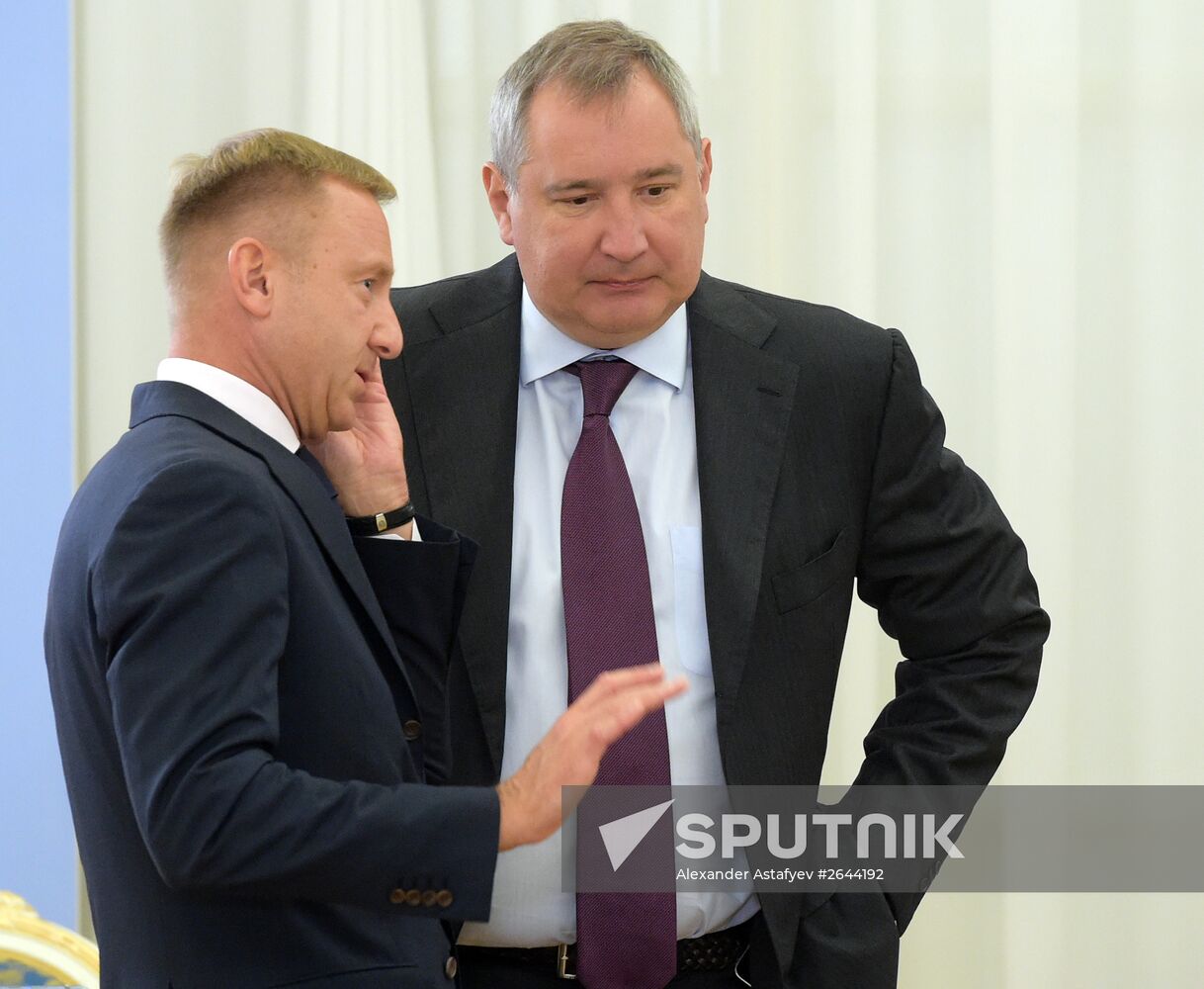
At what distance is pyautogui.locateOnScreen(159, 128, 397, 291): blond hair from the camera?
131cm

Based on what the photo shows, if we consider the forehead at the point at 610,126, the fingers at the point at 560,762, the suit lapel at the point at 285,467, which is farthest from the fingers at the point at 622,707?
the forehead at the point at 610,126

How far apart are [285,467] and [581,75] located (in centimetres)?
68

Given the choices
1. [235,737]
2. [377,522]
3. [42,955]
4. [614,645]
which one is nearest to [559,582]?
[614,645]

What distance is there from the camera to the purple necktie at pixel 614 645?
1622 millimetres

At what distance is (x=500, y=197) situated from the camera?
72.3 inches

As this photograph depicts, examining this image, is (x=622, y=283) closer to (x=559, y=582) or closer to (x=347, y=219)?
(x=559, y=582)

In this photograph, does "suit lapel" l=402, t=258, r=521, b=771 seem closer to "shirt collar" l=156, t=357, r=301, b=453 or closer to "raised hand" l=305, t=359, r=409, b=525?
"raised hand" l=305, t=359, r=409, b=525

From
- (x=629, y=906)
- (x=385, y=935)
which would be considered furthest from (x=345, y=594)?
(x=629, y=906)

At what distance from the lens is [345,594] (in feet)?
4.28

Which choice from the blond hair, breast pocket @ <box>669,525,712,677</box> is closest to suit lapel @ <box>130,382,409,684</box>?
the blond hair

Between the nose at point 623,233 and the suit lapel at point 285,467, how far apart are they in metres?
0.51

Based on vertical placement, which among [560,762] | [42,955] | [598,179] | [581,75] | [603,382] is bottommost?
[42,955]

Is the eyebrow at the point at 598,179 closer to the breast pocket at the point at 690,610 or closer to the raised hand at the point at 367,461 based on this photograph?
the raised hand at the point at 367,461

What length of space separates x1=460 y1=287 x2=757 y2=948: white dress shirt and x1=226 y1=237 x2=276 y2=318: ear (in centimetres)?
52
